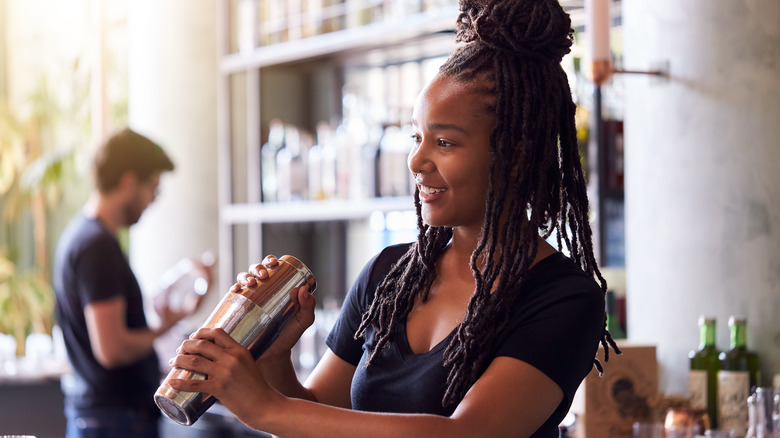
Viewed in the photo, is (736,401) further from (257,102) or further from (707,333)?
(257,102)

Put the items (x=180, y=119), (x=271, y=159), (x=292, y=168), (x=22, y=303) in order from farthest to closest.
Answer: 1. (x=22, y=303)
2. (x=180, y=119)
3. (x=271, y=159)
4. (x=292, y=168)

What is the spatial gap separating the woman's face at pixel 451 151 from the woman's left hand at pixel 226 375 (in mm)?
312

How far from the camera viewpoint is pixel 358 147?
3588 millimetres

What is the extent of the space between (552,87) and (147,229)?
3.49 metres

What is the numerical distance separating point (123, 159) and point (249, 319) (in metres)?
2.07

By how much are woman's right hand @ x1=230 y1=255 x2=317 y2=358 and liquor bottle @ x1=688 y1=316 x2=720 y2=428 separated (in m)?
1.13

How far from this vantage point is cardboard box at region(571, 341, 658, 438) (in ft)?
6.73

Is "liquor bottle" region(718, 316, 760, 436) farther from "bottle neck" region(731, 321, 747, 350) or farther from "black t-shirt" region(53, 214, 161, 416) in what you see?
"black t-shirt" region(53, 214, 161, 416)

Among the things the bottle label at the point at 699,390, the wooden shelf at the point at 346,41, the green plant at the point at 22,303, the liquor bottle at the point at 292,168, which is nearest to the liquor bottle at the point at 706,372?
the bottle label at the point at 699,390

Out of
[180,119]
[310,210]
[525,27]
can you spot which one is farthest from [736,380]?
[180,119]

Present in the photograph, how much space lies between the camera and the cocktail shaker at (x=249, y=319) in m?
1.12

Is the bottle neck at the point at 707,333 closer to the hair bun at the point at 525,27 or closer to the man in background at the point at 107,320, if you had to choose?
the hair bun at the point at 525,27

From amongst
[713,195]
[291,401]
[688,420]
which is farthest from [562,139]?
[713,195]

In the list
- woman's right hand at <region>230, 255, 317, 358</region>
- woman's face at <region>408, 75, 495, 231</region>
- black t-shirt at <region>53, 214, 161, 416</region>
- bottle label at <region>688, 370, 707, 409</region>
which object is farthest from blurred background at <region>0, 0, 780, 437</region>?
woman's right hand at <region>230, 255, 317, 358</region>
